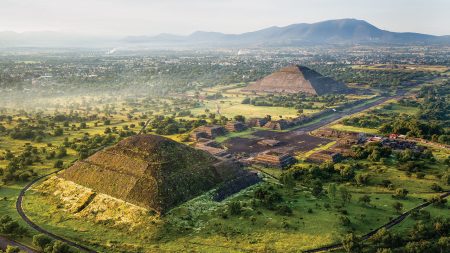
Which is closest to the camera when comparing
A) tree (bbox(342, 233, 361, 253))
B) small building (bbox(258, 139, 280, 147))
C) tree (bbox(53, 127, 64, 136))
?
tree (bbox(342, 233, 361, 253))

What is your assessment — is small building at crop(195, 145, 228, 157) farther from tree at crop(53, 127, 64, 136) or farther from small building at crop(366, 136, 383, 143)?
tree at crop(53, 127, 64, 136)

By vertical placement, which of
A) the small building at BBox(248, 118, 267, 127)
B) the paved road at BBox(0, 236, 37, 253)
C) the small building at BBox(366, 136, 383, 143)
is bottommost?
the paved road at BBox(0, 236, 37, 253)

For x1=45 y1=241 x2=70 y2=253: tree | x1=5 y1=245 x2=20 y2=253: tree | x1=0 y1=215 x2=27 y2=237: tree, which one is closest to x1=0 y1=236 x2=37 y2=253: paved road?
x1=0 y1=215 x2=27 y2=237: tree

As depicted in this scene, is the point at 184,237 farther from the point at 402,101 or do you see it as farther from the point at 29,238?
the point at 402,101

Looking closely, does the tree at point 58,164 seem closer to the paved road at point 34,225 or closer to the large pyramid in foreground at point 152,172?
the paved road at point 34,225

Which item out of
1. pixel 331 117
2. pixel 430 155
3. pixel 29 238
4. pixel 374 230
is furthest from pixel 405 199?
pixel 331 117

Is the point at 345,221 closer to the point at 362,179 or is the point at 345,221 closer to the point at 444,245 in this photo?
the point at 444,245
